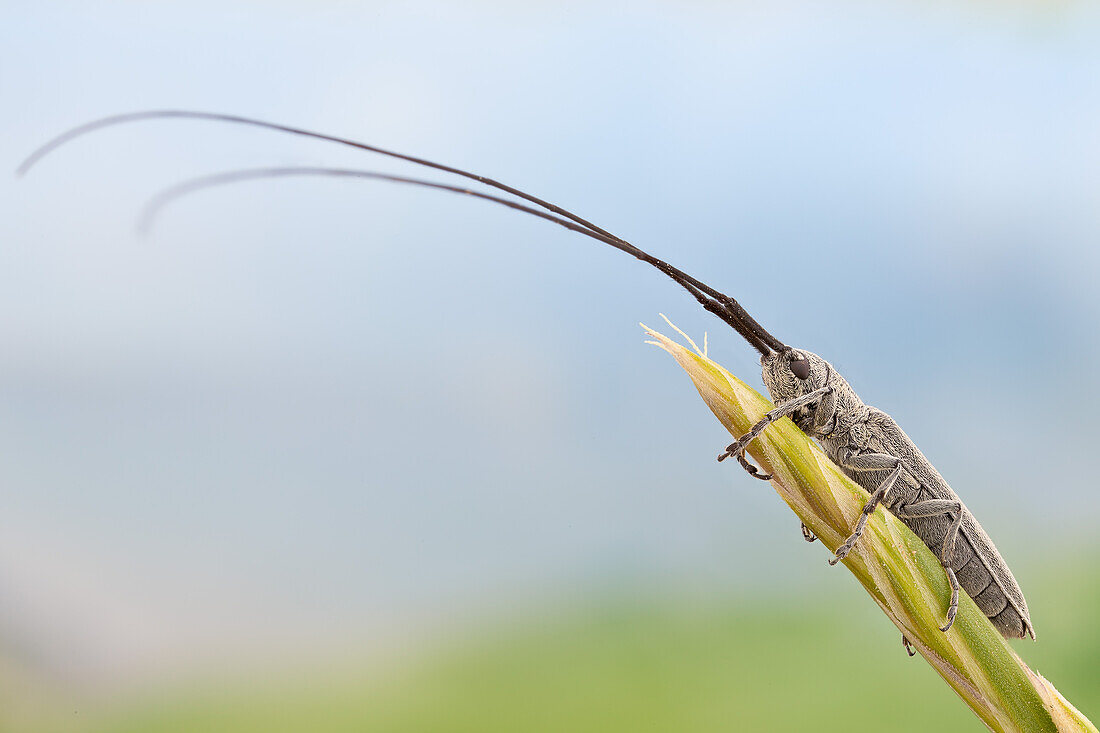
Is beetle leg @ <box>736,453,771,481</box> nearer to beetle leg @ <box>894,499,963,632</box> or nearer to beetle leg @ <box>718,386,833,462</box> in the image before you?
beetle leg @ <box>718,386,833,462</box>

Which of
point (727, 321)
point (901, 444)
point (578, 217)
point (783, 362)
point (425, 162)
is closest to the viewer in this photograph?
point (425, 162)

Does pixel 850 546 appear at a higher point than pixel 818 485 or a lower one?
lower

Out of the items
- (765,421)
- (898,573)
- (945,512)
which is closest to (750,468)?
(765,421)

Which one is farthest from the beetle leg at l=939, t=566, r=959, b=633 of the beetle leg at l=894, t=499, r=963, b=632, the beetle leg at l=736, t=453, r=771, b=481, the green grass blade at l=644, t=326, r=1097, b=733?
the beetle leg at l=894, t=499, r=963, b=632

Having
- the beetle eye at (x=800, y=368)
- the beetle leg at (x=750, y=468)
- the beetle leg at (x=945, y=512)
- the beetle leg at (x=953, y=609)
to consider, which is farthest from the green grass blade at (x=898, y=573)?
the beetle leg at (x=945, y=512)

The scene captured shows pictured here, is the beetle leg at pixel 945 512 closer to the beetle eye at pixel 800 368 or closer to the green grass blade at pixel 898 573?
the beetle eye at pixel 800 368

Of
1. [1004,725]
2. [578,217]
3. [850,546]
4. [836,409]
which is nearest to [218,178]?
[578,217]

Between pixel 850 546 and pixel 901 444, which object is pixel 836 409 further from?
pixel 850 546
